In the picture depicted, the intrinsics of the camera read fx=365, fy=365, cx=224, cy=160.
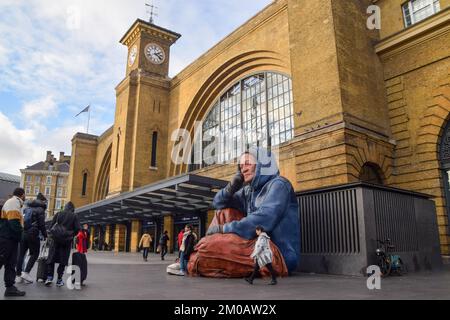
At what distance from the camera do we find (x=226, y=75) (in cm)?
2488

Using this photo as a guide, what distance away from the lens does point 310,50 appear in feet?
50.4

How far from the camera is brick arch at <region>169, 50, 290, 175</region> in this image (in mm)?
21359

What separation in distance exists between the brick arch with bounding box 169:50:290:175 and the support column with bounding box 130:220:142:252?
4674 mm

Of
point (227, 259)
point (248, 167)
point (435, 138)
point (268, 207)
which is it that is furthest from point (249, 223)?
point (435, 138)

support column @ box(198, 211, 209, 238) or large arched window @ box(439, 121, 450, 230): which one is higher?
large arched window @ box(439, 121, 450, 230)

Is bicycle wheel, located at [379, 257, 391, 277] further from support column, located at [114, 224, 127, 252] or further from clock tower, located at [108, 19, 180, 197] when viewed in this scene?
support column, located at [114, 224, 127, 252]

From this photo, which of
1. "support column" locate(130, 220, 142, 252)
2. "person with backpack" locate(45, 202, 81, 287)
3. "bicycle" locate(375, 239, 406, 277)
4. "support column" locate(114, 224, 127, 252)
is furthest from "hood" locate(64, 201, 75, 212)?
"support column" locate(114, 224, 127, 252)

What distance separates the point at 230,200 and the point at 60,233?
4.71 meters

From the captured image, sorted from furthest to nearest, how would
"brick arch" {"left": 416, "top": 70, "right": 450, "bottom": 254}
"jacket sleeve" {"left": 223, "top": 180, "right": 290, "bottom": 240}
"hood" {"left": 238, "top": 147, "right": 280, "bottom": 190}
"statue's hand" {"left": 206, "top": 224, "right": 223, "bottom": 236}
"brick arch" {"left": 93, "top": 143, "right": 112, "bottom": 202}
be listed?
"brick arch" {"left": 93, "top": 143, "right": 112, "bottom": 202}, "brick arch" {"left": 416, "top": 70, "right": 450, "bottom": 254}, "hood" {"left": 238, "top": 147, "right": 280, "bottom": 190}, "statue's hand" {"left": 206, "top": 224, "right": 223, "bottom": 236}, "jacket sleeve" {"left": 223, "top": 180, "right": 290, "bottom": 240}

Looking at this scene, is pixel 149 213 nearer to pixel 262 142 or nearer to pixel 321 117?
pixel 262 142

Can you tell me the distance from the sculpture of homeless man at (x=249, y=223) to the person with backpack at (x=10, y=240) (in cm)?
431

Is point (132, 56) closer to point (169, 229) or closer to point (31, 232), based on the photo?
point (169, 229)

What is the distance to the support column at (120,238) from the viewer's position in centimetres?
2921

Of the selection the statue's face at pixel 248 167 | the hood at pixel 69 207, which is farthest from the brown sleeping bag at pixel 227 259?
the hood at pixel 69 207
